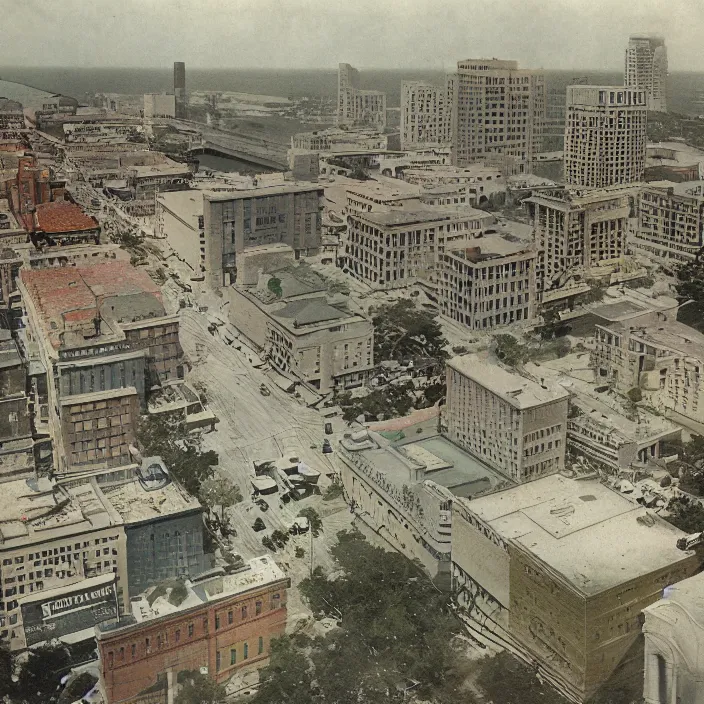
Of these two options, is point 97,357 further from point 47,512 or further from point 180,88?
point 180,88

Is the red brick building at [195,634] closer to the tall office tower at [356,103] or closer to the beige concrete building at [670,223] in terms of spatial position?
the beige concrete building at [670,223]

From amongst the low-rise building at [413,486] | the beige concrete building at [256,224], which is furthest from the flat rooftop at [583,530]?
the beige concrete building at [256,224]

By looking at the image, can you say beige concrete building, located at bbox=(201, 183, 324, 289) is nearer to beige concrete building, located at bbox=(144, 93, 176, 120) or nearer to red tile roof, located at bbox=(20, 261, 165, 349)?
red tile roof, located at bbox=(20, 261, 165, 349)

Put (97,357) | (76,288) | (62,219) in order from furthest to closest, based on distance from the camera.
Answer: (62,219) < (76,288) < (97,357)

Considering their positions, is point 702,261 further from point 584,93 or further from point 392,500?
point 392,500

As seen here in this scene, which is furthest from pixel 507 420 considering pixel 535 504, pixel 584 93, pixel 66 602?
pixel 584 93

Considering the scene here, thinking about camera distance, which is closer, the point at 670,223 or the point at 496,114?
the point at 670,223

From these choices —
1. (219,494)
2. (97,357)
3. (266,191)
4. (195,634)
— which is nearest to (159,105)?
(266,191)
